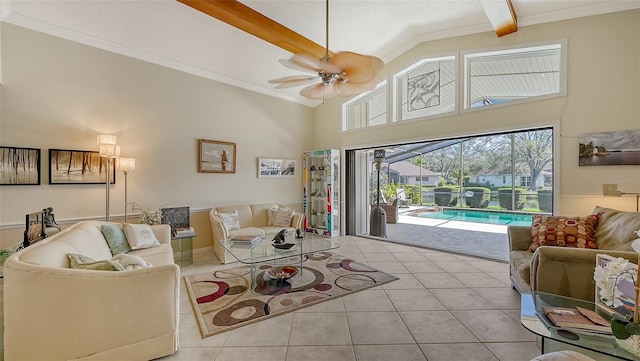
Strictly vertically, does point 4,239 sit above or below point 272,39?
A: below

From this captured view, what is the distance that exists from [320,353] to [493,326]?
5.16 feet

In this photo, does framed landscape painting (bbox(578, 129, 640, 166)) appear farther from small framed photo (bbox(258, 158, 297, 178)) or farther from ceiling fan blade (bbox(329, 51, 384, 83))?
small framed photo (bbox(258, 158, 297, 178))

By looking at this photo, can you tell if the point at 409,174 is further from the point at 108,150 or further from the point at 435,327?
the point at 108,150

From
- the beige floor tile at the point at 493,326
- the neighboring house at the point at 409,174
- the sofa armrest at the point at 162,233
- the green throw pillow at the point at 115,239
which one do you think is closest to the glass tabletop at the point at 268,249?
the sofa armrest at the point at 162,233

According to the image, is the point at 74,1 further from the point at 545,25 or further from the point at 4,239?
the point at 545,25

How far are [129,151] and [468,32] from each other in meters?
5.71

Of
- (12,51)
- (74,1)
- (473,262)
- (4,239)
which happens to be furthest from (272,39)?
(473,262)

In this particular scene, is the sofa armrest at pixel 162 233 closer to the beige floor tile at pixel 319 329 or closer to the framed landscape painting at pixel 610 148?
the beige floor tile at pixel 319 329

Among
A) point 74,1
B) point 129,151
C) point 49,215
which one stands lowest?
point 49,215

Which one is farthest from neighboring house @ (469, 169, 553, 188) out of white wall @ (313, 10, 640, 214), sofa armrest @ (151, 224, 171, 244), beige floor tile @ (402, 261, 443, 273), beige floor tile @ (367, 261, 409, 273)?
sofa armrest @ (151, 224, 171, 244)

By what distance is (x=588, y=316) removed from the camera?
4.93ft

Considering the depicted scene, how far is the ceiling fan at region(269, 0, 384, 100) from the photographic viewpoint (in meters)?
2.31

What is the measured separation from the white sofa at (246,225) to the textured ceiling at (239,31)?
2561 mm

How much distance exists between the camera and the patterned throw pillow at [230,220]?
174 inches
